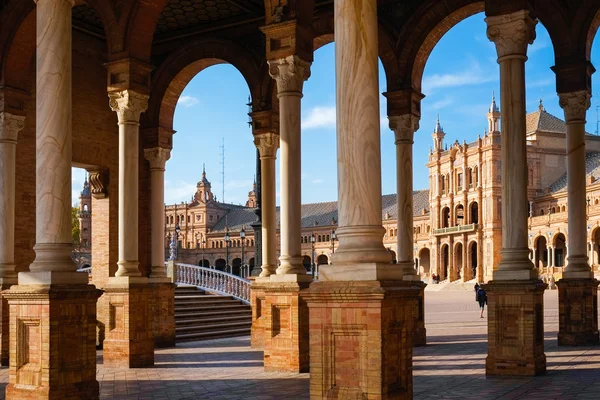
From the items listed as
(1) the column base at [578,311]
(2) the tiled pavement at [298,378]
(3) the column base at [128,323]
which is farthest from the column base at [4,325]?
(1) the column base at [578,311]

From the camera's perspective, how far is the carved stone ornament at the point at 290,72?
13.5 meters

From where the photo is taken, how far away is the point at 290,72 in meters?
13.5

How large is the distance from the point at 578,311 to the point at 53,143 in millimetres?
11157

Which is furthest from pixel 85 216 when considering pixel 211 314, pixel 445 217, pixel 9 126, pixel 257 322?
pixel 9 126

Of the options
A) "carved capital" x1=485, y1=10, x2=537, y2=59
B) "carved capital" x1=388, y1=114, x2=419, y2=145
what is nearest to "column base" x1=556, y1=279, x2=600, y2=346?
"carved capital" x1=388, y1=114, x2=419, y2=145

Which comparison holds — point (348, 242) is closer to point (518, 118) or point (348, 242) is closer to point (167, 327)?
point (518, 118)

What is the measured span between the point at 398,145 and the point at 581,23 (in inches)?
182

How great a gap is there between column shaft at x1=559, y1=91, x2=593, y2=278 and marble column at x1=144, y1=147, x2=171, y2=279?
918cm

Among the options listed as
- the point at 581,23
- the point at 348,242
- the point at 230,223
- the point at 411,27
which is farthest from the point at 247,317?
the point at 230,223

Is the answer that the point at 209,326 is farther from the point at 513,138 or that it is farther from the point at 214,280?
the point at 513,138

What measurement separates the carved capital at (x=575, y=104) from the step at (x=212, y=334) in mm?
10746

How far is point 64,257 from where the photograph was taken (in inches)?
408

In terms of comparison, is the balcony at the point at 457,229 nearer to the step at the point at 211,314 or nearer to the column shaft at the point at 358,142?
the step at the point at 211,314

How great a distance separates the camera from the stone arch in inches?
768
